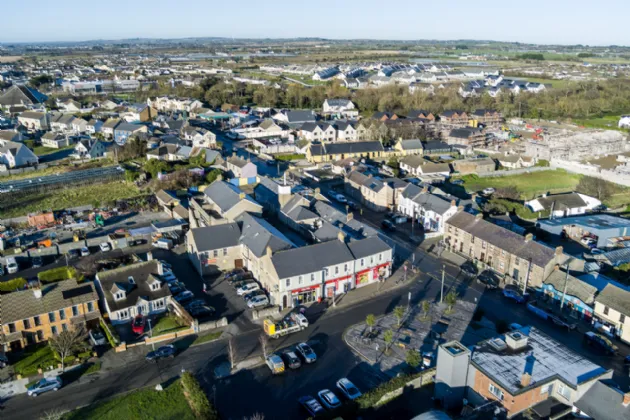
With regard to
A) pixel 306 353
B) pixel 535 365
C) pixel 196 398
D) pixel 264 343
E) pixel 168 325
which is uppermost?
pixel 535 365

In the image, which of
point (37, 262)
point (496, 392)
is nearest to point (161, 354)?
point (496, 392)

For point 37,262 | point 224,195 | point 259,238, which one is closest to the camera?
point 259,238

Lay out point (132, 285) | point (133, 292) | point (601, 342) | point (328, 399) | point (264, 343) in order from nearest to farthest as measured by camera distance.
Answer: point (328, 399), point (264, 343), point (601, 342), point (133, 292), point (132, 285)

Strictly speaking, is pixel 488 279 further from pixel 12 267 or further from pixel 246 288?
pixel 12 267

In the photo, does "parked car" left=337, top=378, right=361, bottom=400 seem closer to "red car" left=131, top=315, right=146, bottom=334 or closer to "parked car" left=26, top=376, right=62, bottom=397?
"red car" left=131, top=315, right=146, bottom=334

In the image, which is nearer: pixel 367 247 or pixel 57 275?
pixel 57 275

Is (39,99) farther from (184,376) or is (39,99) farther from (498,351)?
(498,351)

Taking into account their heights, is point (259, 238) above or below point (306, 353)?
above
